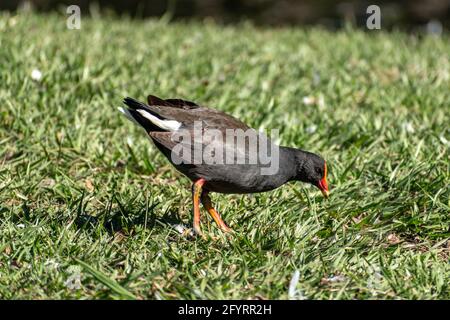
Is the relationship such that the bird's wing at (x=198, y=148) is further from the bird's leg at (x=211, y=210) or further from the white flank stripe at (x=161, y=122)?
the bird's leg at (x=211, y=210)

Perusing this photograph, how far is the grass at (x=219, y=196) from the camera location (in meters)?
3.55

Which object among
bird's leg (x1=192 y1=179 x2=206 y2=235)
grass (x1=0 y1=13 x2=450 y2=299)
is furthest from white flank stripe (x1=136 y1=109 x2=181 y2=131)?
grass (x1=0 y1=13 x2=450 y2=299)

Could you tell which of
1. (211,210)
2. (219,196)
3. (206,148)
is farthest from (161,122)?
(219,196)

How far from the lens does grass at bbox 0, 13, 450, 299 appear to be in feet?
11.7

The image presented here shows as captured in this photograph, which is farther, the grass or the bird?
the bird

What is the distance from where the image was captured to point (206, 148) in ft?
13.2

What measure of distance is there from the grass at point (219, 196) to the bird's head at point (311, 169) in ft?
0.44

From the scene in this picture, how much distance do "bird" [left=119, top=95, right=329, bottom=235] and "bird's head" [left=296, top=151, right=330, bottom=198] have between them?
0.16m

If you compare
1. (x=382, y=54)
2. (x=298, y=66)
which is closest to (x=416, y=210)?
(x=298, y=66)

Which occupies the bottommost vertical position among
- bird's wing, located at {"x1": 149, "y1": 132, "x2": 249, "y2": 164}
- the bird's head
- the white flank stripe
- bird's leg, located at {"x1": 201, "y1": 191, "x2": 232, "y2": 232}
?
bird's leg, located at {"x1": 201, "y1": 191, "x2": 232, "y2": 232}

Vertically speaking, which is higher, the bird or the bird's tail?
the bird's tail

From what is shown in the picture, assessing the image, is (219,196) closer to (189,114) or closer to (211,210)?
(211,210)

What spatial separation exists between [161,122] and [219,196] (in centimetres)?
83

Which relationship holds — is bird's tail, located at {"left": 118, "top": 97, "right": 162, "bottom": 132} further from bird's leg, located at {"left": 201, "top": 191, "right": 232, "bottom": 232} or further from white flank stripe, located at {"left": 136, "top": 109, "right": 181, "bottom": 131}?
bird's leg, located at {"left": 201, "top": 191, "right": 232, "bottom": 232}
